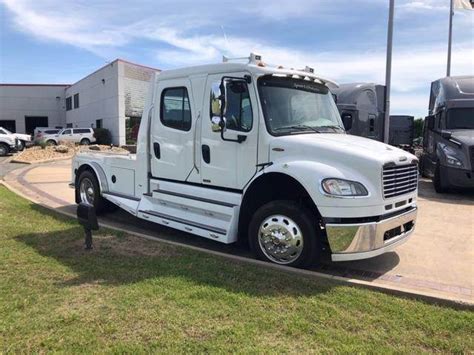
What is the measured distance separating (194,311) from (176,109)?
3.50 metres

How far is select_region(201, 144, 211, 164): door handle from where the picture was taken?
645 cm

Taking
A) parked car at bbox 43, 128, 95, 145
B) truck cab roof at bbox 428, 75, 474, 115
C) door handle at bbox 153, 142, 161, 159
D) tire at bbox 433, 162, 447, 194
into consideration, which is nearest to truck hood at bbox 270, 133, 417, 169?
door handle at bbox 153, 142, 161, 159

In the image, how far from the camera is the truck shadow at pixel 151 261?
5129 mm

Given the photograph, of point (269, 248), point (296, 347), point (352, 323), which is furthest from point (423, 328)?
point (269, 248)

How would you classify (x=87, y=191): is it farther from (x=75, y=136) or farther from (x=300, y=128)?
(x=75, y=136)

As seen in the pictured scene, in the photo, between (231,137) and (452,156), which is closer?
(231,137)

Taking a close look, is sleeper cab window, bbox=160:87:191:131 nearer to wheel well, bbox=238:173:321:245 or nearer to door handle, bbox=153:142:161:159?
door handle, bbox=153:142:161:159

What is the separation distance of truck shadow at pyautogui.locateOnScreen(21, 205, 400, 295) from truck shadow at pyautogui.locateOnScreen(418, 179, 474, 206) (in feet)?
19.7

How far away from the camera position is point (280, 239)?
18.4 ft

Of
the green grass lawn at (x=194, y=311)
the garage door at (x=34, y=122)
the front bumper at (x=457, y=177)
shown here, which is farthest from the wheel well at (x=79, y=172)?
the garage door at (x=34, y=122)

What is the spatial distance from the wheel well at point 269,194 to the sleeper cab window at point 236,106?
2.25ft

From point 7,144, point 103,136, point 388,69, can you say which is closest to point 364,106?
point 388,69

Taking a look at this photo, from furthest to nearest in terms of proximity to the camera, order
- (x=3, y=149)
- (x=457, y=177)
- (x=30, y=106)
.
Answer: (x=30, y=106), (x=3, y=149), (x=457, y=177)

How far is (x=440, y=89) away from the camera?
589 inches
